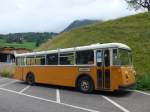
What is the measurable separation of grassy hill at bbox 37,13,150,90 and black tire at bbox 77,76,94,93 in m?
4.44

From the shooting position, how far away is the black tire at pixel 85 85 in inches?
699

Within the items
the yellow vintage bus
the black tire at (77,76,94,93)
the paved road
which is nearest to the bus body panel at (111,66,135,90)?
the yellow vintage bus

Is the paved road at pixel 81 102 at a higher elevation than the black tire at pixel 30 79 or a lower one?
lower

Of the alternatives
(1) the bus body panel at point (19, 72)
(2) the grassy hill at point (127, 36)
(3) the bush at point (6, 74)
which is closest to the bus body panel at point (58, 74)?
(1) the bus body panel at point (19, 72)

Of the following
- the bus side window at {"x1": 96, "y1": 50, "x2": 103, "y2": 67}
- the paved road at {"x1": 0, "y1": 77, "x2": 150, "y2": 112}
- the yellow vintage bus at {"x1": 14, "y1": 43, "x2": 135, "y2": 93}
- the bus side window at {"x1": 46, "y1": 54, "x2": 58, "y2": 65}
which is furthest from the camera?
the bus side window at {"x1": 46, "y1": 54, "x2": 58, "y2": 65}

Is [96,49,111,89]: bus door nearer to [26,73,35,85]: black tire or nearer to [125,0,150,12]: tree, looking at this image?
[26,73,35,85]: black tire

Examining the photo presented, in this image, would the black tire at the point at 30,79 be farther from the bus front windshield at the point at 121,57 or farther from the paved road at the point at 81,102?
the bus front windshield at the point at 121,57

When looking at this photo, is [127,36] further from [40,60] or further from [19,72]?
[40,60]

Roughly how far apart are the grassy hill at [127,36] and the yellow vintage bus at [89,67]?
14.6 feet

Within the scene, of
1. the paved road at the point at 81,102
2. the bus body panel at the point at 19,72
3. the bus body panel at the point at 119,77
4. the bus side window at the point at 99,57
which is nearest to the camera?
the paved road at the point at 81,102

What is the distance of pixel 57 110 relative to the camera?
1257 centimetres

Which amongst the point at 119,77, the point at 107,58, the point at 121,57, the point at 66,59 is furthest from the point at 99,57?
the point at 66,59

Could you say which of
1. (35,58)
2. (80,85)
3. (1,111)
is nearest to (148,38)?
(35,58)

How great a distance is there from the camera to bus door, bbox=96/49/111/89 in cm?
1692
